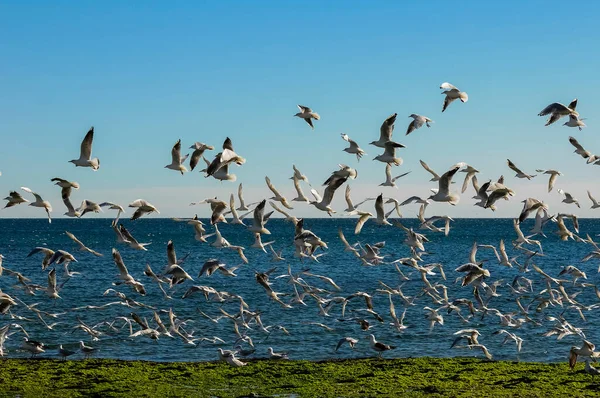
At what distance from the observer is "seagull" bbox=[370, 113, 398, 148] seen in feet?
66.3

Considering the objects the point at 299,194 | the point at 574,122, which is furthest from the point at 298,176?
the point at 574,122

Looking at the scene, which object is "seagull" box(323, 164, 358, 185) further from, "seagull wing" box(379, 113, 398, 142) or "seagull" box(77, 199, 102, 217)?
"seagull" box(77, 199, 102, 217)

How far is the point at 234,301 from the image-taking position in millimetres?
39969

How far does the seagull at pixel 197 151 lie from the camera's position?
69.6 ft

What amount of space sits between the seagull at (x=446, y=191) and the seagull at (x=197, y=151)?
601cm

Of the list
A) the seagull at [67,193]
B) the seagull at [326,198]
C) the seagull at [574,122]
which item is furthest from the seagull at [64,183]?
the seagull at [574,122]

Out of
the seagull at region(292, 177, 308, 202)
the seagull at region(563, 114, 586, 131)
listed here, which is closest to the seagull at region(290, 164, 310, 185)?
the seagull at region(292, 177, 308, 202)

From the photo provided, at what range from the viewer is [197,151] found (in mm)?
21328

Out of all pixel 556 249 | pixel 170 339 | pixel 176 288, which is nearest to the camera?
pixel 170 339

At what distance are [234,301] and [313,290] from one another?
14.5m

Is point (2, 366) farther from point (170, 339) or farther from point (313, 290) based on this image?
point (313, 290)

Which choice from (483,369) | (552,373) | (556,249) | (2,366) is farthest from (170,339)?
(556,249)

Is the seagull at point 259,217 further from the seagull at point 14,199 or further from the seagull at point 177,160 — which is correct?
the seagull at point 14,199

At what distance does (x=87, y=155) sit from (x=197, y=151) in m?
2.86
